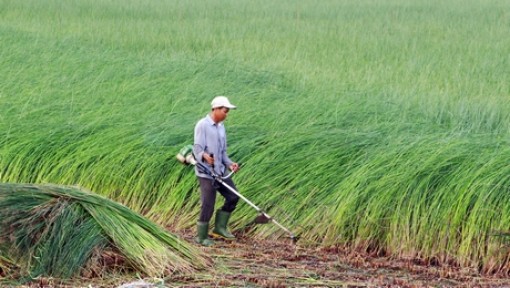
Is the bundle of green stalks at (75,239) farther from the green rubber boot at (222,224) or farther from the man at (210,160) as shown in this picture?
the green rubber boot at (222,224)

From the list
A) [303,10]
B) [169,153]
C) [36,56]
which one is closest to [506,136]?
[169,153]

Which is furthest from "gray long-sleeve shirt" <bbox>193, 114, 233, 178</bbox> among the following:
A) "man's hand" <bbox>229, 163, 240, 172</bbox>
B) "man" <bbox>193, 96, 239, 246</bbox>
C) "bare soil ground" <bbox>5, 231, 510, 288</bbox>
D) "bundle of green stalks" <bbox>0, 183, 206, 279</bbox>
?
"bundle of green stalks" <bbox>0, 183, 206, 279</bbox>

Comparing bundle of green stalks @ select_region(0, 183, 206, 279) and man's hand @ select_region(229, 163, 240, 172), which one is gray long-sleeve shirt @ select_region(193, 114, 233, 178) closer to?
man's hand @ select_region(229, 163, 240, 172)

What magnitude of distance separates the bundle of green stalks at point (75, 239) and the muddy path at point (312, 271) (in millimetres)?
198

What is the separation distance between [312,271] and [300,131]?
210cm

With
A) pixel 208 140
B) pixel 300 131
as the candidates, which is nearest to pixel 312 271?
pixel 208 140

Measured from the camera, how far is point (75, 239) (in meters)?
5.16

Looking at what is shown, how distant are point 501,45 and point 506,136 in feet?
24.4

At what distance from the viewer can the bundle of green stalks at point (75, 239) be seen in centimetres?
512

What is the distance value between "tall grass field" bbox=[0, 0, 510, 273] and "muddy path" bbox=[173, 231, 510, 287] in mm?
234

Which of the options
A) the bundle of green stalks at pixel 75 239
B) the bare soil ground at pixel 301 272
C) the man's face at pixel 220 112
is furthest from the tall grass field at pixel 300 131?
the bundle of green stalks at pixel 75 239

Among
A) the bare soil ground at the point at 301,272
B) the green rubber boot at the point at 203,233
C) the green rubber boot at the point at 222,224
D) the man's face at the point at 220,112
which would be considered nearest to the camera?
the bare soil ground at the point at 301,272

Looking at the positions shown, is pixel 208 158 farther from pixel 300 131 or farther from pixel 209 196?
pixel 300 131

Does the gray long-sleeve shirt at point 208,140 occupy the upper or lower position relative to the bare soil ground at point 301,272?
upper
